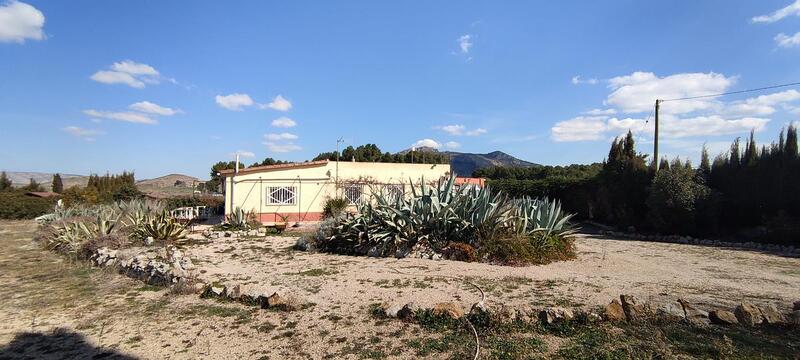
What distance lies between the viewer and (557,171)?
34938mm

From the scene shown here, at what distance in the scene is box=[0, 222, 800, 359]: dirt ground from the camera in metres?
4.61

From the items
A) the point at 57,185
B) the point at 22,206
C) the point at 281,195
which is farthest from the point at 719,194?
the point at 57,185

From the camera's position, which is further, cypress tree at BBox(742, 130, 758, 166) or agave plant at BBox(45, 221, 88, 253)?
cypress tree at BBox(742, 130, 758, 166)

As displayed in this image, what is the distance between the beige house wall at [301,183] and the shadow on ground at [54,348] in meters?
14.0

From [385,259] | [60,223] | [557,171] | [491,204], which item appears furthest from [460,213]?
[557,171]

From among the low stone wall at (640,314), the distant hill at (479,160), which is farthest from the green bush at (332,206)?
the distant hill at (479,160)

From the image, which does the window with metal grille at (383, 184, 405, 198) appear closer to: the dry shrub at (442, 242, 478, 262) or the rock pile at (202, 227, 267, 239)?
the dry shrub at (442, 242, 478, 262)

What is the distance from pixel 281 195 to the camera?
793 inches

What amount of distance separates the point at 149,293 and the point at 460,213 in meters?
6.26

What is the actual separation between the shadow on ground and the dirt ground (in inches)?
0.6

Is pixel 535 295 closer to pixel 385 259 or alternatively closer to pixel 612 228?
pixel 385 259

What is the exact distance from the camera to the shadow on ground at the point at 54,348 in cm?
451

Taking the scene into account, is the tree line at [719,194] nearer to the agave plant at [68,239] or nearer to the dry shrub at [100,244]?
the dry shrub at [100,244]

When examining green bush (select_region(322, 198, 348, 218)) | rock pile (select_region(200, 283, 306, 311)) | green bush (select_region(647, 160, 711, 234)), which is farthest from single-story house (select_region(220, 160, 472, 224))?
rock pile (select_region(200, 283, 306, 311))
